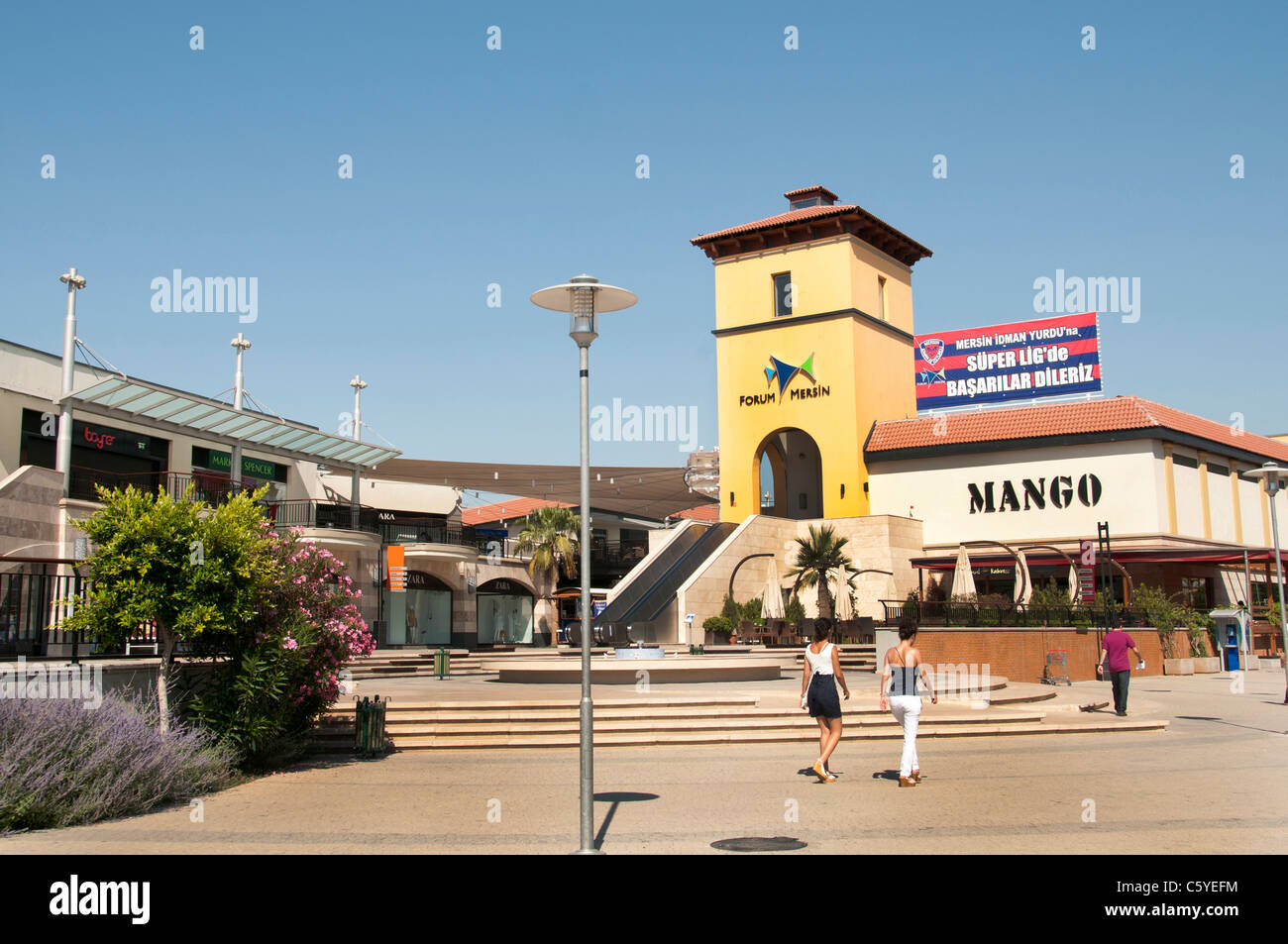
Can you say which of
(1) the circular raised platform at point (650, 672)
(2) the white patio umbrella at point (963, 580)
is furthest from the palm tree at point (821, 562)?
(1) the circular raised platform at point (650, 672)

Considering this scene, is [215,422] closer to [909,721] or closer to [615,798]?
[615,798]

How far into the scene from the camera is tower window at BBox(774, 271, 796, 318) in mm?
42531

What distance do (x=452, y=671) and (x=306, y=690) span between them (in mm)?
16692

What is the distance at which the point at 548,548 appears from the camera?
150 ft

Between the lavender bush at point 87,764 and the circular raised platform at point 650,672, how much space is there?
9890mm

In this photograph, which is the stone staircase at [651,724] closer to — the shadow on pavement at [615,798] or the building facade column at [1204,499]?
the shadow on pavement at [615,798]

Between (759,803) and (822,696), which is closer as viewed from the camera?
(759,803)

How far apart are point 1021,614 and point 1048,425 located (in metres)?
14.2

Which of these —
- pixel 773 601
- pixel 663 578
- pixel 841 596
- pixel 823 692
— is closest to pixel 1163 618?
pixel 841 596

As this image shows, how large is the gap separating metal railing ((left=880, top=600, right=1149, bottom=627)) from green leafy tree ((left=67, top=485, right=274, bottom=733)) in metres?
17.5

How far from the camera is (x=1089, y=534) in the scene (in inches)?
1453

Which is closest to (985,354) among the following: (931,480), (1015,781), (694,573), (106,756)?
(931,480)
